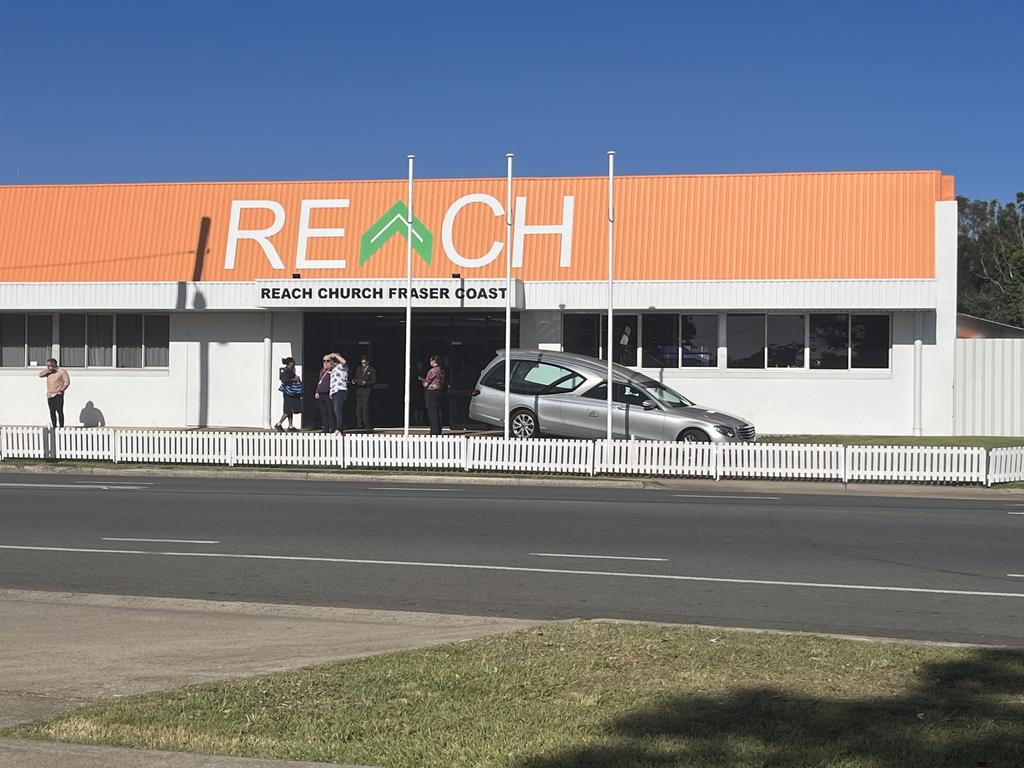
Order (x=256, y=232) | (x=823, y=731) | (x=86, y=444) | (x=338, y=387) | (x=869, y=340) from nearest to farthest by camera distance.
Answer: (x=823, y=731) → (x=86, y=444) → (x=338, y=387) → (x=869, y=340) → (x=256, y=232)

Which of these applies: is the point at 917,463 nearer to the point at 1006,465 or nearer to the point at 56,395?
the point at 1006,465

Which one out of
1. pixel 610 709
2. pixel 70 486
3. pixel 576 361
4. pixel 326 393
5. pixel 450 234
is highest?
pixel 450 234

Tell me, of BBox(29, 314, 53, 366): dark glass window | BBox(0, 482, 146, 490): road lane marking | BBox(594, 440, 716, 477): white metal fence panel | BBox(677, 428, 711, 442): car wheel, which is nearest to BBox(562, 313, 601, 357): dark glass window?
BBox(677, 428, 711, 442): car wheel

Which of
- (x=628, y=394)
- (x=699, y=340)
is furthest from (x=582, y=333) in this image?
(x=628, y=394)

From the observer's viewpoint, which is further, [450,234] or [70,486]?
[450,234]

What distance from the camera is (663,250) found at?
2988 centimetres

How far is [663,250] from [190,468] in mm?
12368

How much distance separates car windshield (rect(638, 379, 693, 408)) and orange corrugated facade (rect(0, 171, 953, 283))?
509cm

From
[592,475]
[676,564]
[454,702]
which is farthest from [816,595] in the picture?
[592,475]

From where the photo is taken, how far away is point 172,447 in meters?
24.0

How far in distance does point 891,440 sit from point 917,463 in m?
6.51

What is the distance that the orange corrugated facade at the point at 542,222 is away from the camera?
95.7 ft

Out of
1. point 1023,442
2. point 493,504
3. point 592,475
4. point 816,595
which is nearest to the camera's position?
point 816,595

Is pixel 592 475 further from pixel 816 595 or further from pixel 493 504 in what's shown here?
pixel 816 595
